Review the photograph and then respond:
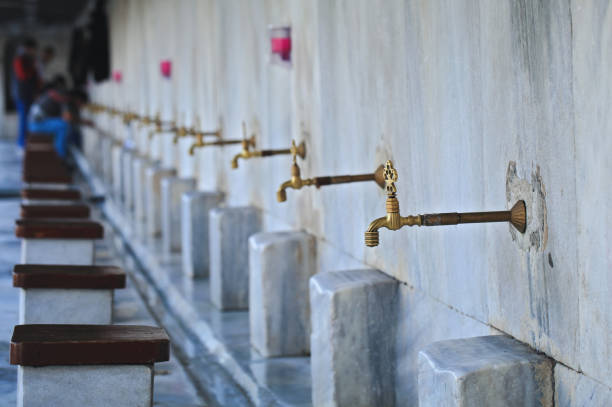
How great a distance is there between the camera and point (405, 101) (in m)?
3.66

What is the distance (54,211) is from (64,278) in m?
2.07

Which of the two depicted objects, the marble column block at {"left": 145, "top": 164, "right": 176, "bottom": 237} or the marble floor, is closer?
the marble floor

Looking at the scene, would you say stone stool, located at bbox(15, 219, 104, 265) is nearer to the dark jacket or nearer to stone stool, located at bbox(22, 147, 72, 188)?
stone stool, located at bbox(22, 147, 72, 188)

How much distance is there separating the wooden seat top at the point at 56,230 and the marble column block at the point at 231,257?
905 millimetres

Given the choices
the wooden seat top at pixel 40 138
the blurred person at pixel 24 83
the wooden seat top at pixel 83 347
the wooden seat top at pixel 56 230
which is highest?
the blurred person at pixel 24 83

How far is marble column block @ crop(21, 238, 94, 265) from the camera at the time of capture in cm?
545

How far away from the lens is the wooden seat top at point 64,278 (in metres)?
4.17

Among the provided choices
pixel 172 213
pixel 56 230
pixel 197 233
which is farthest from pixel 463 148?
pixel 172 213

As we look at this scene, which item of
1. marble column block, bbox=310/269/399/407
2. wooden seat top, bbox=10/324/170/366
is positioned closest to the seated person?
marble column block, bbox=310/269/399/407

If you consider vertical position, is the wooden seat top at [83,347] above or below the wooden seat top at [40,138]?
below

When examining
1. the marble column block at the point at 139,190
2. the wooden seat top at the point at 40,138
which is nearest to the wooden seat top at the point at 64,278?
the marble column block at the point at 139,190

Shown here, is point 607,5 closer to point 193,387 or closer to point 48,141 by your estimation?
point 193,387

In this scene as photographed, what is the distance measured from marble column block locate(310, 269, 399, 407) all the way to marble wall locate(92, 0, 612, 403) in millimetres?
80

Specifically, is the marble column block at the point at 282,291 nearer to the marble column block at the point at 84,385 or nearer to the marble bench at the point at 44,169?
the marble column block at the point at 84,385
